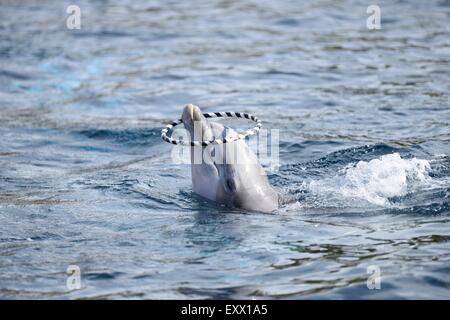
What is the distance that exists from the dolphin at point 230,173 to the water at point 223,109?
17 centimetres

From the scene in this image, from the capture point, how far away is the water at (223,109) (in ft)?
24.6

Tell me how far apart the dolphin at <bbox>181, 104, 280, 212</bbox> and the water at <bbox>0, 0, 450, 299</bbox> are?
171 mm

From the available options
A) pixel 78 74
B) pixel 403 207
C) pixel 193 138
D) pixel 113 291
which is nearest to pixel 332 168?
pixel 403 207

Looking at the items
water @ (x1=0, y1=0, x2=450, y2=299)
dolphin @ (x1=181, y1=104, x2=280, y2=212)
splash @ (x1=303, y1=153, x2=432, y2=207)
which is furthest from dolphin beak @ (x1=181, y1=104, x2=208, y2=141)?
splash @ (x1=303, y1=153, x2=432, y2=207)

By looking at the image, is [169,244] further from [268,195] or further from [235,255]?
[268,195]

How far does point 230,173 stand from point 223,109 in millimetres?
4990

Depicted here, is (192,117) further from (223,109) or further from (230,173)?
(223,109)

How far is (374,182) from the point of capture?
9867 millimetres

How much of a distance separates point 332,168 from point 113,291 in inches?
174

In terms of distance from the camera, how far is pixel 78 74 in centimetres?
1634

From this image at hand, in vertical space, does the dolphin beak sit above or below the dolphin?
above

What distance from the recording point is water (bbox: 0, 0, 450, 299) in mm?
7504

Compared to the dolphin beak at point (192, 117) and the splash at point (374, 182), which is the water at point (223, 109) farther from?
the dolphin beak at point (192, 117)

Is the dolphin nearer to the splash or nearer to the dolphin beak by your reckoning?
the dolphin beak
